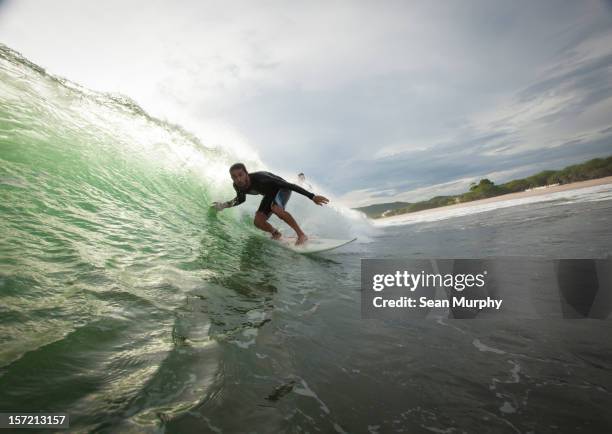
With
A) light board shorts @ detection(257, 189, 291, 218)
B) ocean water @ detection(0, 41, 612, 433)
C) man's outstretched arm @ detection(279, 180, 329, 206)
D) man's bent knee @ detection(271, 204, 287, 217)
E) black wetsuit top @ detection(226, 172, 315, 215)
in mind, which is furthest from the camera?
light board shorts @ detection(257, 189, 291, 218)

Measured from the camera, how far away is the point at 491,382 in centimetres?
199

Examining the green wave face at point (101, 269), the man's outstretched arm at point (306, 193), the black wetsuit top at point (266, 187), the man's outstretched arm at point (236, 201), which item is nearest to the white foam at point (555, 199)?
the man's outstretched arm at point (306, 193)

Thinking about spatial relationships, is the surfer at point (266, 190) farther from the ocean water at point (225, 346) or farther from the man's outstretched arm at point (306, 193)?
the ocean water at point (225, 346)

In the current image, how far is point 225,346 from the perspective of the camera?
2.25 metres

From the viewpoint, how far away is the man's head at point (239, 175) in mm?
6473

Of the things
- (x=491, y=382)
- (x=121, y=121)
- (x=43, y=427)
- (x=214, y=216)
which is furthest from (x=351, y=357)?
(x=121, y=121)

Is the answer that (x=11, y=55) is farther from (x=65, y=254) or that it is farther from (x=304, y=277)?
(x=304, y=277)

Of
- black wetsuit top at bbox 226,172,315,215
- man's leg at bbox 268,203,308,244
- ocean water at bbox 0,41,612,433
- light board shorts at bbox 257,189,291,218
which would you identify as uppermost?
black wetsuit top at bbox 226,172,315,215

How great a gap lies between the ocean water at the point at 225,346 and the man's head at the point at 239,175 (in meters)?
1.80

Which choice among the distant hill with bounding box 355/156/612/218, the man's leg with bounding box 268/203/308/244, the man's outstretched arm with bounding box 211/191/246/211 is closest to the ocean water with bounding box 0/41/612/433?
A: the man's leg with bounding box 268/203/308/244

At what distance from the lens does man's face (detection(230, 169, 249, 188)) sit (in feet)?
21.4

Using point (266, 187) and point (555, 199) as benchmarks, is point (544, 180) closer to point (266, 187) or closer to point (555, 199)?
point (555, 199)

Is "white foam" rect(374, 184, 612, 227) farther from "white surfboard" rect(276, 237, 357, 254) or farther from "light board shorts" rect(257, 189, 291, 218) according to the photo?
"light board shorts" rect(257, 189, 291, 218)

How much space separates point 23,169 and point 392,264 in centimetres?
644
